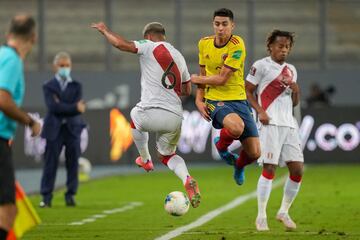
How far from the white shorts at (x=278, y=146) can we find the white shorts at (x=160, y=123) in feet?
3.50

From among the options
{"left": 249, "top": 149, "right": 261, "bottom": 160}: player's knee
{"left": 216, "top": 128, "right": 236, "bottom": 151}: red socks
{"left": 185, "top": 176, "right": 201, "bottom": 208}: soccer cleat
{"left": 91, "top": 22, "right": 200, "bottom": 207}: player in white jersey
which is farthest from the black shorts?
{"left": 249, "top": 149, "right": 261, "bottom": 160}: player's knee

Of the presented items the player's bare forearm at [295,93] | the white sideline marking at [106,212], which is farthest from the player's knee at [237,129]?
the white sideline marking at [106,212]

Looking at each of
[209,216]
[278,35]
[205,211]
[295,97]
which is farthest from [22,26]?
[205,211]

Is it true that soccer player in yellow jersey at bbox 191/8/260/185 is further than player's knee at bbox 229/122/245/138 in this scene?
No

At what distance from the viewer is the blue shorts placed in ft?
45.5

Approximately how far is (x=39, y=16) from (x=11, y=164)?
3044cm

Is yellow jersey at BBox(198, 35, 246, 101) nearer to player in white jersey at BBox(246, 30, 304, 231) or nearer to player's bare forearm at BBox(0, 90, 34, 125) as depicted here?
player in white jersey at BBox(246, 30, 304, 231)

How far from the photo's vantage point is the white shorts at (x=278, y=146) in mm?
13977

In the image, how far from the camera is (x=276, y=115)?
1415 cm

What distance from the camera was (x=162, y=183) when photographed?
976 inches

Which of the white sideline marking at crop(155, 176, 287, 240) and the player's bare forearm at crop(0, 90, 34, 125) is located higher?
the player's bare forearm at crop(0, 90, 34, 125)

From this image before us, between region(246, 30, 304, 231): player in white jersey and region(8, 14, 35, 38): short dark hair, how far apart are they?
4.96 meters

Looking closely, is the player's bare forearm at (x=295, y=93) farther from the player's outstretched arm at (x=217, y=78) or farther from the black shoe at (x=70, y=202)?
the black shoe at (x=70, y=202)

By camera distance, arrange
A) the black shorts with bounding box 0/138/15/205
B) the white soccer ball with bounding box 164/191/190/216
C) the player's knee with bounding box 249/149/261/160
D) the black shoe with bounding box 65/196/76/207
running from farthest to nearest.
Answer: the black shoe with bounding box 65/196/76/207, the player's knee with bounding box 249/149/261/160, the white soccer ball with bounding box 164/191/190/216, the black shorts with bounding box 0/138/15/205
